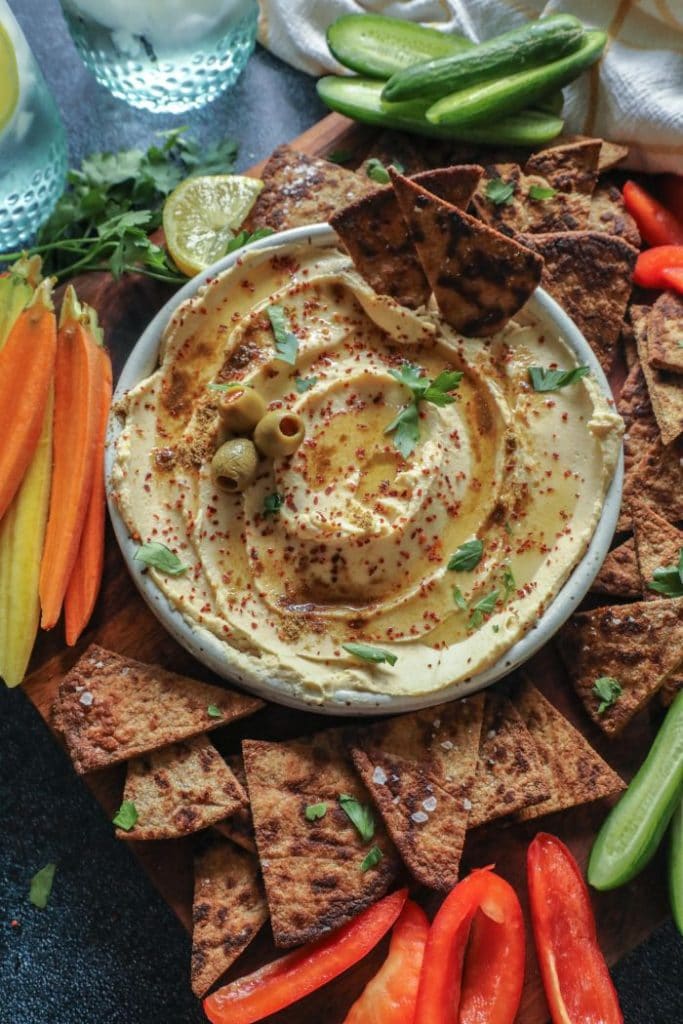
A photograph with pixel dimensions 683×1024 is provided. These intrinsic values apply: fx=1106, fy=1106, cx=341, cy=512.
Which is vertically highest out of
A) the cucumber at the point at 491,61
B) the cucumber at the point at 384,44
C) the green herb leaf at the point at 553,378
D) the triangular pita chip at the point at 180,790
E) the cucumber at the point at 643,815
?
the cucumber at the point at 384,44

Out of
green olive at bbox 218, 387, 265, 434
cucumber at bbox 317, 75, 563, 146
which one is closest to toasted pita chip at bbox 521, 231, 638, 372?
cucumber at bbox 317, 75, 563, 146

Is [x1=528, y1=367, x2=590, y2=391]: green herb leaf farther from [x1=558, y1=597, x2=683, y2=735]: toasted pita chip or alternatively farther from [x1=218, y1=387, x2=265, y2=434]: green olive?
[x1=218, y1=387, x2=265, y2=434]: green olive

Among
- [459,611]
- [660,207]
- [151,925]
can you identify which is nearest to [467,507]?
[459,611]

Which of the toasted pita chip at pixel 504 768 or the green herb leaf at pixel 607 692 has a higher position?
the toasted pita chip at pixel 504 768

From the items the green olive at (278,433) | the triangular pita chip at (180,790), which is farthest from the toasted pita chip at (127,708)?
the green olive at (278,433)

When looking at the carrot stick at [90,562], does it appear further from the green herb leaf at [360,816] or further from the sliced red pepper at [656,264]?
the sliced red pepper at [656,264]

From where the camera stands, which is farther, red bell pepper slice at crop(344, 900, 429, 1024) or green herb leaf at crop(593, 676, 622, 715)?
green herb leaf at crop(593, 676, 622, 715)
